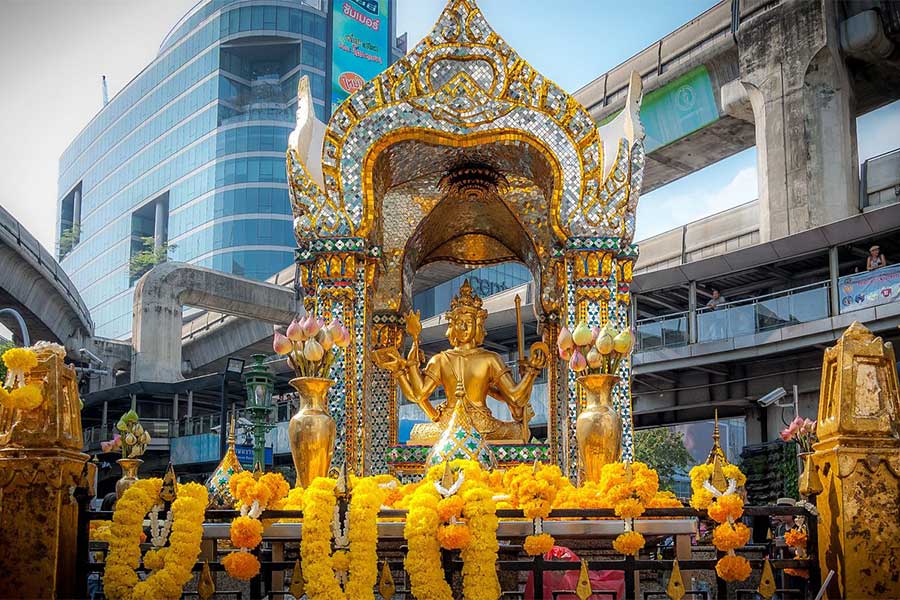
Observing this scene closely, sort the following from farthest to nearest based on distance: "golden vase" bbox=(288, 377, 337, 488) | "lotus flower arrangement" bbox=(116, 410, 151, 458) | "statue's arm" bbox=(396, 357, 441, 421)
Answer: "statue's arm" bbox=(396, 357, 441, 421)
"lotus flower arrangement" bbox=(116, 410, 151, 458)
"golden vase" bbox=(288, 377, 337, 488)

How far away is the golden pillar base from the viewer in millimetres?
6781

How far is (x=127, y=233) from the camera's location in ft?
266

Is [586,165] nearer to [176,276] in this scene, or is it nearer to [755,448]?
[755,448]

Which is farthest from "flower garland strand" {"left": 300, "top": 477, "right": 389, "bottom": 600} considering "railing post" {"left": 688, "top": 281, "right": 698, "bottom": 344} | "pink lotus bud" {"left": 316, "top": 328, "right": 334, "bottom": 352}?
"railing post" {"left": 688, "top": 281, "right": 698, "bottom": 344}

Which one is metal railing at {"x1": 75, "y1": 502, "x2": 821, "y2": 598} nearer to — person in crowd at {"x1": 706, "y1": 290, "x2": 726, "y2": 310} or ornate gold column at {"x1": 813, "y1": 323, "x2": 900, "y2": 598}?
ornate gold column at {"x1": 813, "y1": 323, "x2": 900, "y2": 598}

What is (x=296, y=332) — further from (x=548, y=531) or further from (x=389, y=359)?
(x=389, y=359)

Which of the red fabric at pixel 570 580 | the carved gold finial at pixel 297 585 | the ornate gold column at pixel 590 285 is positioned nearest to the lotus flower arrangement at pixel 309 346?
the carved gold finial at pixel 297 585

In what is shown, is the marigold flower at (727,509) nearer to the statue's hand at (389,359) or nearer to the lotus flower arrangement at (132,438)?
the statue's hand at (389,359)

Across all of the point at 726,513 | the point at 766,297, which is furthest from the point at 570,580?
the point at 766,297

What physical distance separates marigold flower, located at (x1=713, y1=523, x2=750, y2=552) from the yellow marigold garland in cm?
394

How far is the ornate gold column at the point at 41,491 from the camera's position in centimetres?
679

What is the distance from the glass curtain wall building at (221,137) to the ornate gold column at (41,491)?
202 ft

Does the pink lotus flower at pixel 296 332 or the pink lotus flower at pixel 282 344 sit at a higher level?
the pink lotus flower at pixel 296 332

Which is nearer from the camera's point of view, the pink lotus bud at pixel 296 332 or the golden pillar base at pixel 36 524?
the golden pillar base at pixel 36 524
